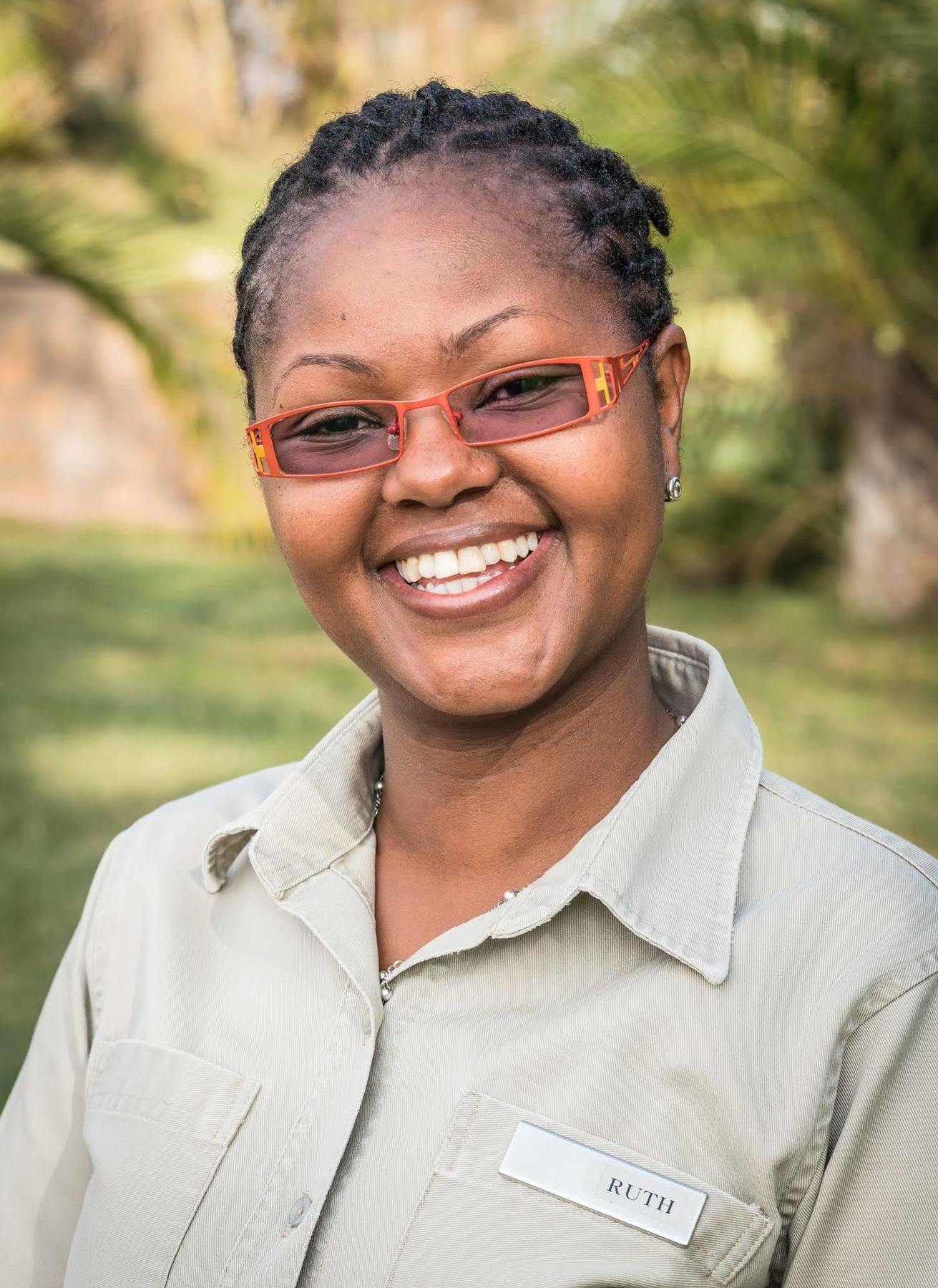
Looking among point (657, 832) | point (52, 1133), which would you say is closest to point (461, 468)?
point (657, 832)

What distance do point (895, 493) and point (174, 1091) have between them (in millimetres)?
8512

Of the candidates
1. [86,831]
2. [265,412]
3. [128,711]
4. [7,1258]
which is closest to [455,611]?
[265,412]

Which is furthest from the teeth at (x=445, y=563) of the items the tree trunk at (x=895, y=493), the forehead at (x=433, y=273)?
the tree trunk at (x=895, y=493)

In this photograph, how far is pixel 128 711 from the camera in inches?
292

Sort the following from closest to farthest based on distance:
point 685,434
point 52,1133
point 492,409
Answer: point 492,409
point 52,1133
point 685,434

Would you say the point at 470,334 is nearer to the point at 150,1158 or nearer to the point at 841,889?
the point at 841,889

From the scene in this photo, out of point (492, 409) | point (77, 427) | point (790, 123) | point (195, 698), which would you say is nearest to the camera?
point (492, 409)

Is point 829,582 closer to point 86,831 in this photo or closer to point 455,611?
point 86,831

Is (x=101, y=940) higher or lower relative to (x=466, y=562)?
lower

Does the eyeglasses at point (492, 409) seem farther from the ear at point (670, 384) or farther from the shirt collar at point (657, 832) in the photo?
the shirt collar at point (657, 832)

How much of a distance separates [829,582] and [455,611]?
9.85 metres

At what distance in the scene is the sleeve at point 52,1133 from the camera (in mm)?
1926

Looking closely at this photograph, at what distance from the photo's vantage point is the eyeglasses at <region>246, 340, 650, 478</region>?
167cm

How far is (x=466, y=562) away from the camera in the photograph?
172 centimetres
